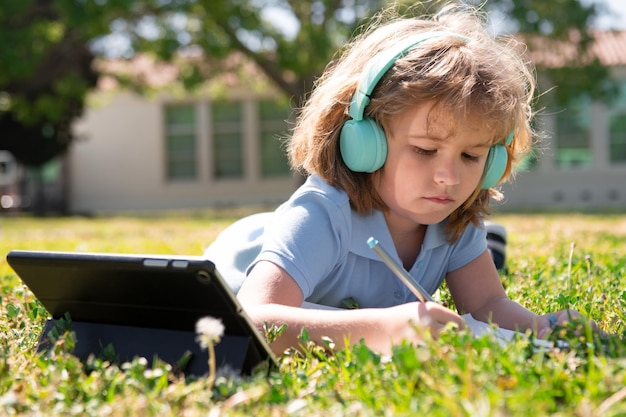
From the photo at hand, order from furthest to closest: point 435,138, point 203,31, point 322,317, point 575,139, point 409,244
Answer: point 575,139 < point 203,31 < point 409,244 < point 435,138 < point 322,317

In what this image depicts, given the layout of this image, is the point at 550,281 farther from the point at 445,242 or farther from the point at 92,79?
the point at 92,79

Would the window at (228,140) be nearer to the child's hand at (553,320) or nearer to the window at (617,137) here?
the window at (617,137)

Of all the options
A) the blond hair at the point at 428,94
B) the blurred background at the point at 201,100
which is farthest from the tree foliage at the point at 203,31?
the blond hair at the point at 428,94

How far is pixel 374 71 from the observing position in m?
2.75

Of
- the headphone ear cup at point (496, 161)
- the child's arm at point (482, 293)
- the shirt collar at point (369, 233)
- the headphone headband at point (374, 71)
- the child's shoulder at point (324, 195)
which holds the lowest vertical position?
the child's arm at point (482, 293)

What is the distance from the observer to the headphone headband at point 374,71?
273 centimetres

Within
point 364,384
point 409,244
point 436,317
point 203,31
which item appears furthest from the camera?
point 203,31

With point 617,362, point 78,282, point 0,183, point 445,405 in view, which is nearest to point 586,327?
point 617,362

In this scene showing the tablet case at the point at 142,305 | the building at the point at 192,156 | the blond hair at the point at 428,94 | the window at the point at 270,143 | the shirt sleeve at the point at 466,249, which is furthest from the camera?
the window at the point at 270,143

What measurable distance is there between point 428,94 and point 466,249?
2.38ft

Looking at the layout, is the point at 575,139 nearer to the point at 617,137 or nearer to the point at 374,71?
the point at 617,137

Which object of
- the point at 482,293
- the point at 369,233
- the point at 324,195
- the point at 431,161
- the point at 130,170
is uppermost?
the point at 431,161

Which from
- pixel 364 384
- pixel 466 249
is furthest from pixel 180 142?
pixel 364 384

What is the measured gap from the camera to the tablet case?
2033 millimetres
